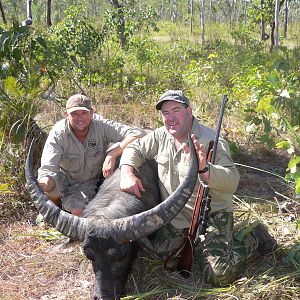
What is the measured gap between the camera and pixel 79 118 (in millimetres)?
4699

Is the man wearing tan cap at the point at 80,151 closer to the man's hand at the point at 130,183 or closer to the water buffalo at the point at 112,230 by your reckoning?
the man's hand at the point at 130,183

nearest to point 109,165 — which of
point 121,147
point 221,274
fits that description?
point 121,147

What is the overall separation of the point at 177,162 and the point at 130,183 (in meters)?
0.44

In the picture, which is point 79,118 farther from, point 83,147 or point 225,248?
point 225,248

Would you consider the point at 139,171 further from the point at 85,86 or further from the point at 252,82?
the point at 85,86

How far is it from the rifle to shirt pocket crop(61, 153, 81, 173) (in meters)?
1.68

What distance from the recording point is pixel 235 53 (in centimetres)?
1240

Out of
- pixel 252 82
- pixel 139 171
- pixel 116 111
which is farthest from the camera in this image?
pixel 116 111

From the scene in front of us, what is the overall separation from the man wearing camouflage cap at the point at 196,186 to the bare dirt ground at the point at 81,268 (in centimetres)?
15

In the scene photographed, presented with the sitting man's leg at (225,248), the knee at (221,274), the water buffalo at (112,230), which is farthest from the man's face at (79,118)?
the knee at (221,274)

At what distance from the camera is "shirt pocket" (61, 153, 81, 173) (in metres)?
4.90

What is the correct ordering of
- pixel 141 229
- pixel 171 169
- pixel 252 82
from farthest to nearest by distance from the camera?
pixel 252 82, pixel 171 169, pixel 141 229

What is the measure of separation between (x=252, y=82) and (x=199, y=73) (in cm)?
313

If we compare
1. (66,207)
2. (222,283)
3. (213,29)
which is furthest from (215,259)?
(213,29)
